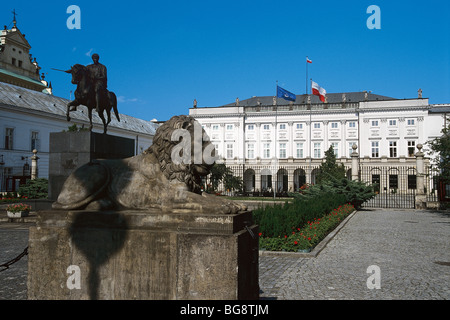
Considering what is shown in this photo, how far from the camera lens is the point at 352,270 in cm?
698

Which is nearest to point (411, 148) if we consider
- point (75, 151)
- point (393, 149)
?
point (393, 149)

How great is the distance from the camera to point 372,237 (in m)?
11.4

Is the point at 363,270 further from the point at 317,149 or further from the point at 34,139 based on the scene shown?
the point at 317,149

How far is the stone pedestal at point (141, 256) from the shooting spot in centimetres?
317

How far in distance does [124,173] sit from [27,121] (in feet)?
139

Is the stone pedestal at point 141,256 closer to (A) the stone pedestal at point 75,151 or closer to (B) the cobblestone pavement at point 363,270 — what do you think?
(B) the cobblestone pavement at point 363,270

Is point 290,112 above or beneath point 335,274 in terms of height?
above

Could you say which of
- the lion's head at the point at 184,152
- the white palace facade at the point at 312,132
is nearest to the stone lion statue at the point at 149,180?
the lion's head at the point at 184,152

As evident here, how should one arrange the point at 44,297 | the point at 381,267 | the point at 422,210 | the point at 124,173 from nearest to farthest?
the point at 44,297 < the point at 124,173 < the point at 381,267 < the point at 422,210

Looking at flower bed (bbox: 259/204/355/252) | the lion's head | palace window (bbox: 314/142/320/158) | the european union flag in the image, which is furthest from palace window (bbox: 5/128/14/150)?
the lion's head

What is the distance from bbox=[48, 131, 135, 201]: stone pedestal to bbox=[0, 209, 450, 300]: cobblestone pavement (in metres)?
1.93

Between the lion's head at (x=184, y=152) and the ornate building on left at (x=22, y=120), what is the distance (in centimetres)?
2950

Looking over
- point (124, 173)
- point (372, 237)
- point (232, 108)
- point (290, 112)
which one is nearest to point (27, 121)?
point (232, 108)

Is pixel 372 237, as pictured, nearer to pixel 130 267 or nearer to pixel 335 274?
pixel 335 274
